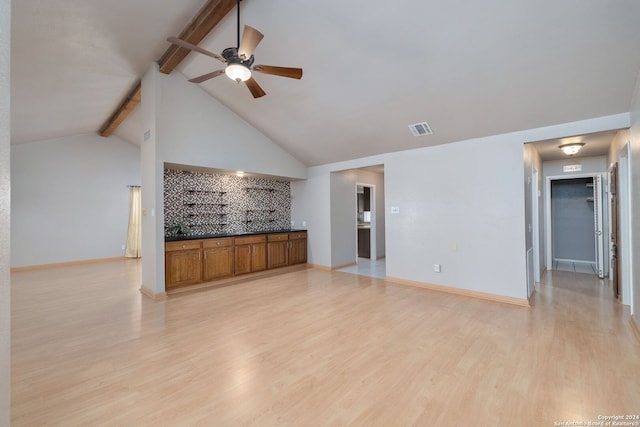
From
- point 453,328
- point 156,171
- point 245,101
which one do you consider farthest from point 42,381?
point 245,101

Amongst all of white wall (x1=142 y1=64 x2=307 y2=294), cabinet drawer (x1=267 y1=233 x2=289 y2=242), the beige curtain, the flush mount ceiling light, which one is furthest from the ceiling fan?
the beige curtain

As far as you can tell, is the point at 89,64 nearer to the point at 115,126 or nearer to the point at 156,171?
the point at 156,171

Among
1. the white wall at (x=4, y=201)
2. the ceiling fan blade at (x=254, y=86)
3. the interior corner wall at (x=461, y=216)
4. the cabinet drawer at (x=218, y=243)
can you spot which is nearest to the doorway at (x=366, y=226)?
the interior corner wall at (x=461, y=216)

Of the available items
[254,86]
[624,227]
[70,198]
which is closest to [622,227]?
[624,227]

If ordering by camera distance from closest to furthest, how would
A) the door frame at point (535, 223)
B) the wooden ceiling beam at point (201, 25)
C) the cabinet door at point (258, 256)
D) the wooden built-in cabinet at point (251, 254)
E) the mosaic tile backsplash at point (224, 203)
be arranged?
the wooden ceiling beam at point (201, 25) < the door frame at point (535, 223) < the mosaic tile backsplash at point (224, 203) < the wooden built-in cabinet at point (251, 254) < the cabinet door at point (258, 256)

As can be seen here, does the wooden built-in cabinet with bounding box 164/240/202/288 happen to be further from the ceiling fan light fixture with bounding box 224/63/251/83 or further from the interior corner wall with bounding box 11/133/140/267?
the interior corner wall with bounding box 11/133/140/267

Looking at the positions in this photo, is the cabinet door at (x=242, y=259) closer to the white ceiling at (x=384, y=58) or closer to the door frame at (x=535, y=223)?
A: the white ceiling at (x=384, y=58)

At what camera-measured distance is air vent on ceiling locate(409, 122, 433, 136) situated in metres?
4.30

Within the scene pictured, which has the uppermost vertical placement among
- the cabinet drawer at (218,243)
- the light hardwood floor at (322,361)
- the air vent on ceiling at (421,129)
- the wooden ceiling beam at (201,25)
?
the wooden ceiling beam at (201,25)

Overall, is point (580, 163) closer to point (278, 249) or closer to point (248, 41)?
point (278, 249)

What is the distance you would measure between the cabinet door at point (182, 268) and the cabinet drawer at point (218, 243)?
177mm

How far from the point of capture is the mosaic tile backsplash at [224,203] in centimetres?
541

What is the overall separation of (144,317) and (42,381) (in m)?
1.37

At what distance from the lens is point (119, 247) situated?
8016mm
